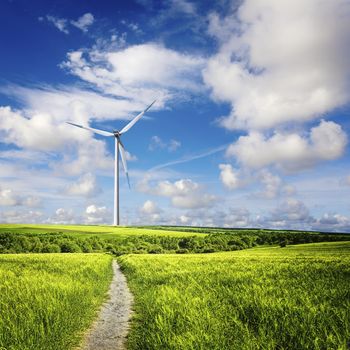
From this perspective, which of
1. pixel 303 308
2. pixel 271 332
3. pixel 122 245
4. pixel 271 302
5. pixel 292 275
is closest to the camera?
pixel 271 332

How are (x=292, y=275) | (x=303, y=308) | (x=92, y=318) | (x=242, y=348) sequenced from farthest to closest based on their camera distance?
1. (x=292, y=275)
2. (x=92, y=318)
3. (x=303, y=308)
4. (x=242, y=348)

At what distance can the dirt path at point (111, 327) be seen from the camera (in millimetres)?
10344

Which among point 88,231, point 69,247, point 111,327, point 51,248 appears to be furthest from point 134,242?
point 111,327

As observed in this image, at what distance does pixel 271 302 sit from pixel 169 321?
3579 millimetres

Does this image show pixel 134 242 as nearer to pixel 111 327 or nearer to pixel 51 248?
pixel 51 248

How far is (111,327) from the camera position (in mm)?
12461

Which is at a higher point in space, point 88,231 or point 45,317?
point 45,317

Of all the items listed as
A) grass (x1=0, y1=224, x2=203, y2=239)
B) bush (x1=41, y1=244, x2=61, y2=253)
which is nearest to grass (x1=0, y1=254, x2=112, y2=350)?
bush (x1=41, y1=244, x2=61, y2=253)

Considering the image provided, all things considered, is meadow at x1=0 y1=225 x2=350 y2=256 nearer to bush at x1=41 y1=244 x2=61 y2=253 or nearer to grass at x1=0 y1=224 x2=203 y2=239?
bush at x1=41 y1=244 x2=61 y2=253

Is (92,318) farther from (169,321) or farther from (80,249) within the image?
(80,249)

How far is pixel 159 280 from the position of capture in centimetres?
2114

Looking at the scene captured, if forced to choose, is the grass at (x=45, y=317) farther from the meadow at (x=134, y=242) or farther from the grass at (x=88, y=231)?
the grass at (x=88, y=231)

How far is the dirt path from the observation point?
1034cm

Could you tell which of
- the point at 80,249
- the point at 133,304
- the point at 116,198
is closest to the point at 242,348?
the point at 133,304
